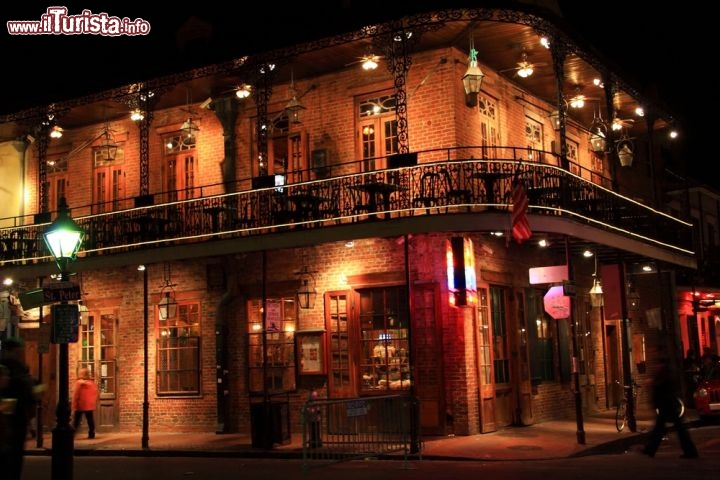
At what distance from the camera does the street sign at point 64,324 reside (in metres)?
12.0

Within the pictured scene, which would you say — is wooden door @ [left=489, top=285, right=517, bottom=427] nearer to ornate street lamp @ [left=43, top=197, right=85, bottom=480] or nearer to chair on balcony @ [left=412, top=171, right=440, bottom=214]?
chair on balcony @ [left=412, top=171, right=440, bottom=214]

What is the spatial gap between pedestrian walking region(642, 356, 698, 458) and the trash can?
679 centimetres

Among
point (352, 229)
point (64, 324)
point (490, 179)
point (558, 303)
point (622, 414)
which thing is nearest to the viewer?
point (64, 324)

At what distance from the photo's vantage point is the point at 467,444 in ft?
51.4

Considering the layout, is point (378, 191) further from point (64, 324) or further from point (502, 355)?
point (64, 324)

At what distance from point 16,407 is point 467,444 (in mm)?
8828

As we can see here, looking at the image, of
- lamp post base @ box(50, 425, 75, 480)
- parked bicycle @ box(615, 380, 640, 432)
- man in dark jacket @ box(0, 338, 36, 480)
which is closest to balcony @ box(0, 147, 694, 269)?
parked bicycle @ box(615, 380, 640, 432)

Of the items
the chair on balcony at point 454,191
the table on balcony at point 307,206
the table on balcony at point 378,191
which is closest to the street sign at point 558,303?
the chair on balcony at point 454,191

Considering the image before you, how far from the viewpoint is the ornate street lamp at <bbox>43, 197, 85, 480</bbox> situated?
36.3ft

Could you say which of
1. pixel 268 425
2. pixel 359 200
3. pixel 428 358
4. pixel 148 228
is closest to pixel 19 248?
pixel 148 228

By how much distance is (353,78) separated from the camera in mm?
19109

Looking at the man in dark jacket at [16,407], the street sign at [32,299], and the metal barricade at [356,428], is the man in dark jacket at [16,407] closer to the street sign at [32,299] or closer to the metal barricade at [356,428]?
the metal barricade at [356,428]

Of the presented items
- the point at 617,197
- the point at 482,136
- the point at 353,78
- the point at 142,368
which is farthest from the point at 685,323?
the point at 142,368

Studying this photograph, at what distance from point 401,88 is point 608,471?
8.18m
